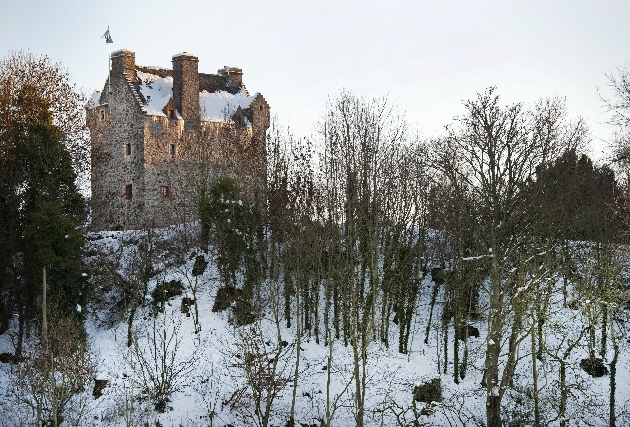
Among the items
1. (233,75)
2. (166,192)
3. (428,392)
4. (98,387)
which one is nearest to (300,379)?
(428,392)

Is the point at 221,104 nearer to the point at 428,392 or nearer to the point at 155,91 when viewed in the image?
the point at 155,91

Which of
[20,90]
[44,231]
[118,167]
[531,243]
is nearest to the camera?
[531,243]

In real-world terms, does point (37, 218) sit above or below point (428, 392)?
above

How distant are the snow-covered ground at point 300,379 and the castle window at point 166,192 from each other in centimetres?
1133

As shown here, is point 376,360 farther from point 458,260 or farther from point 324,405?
point 458,260

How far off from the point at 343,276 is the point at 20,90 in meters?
19.8

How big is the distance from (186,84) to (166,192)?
7591 mm

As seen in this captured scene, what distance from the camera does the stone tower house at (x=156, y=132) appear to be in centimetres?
4309

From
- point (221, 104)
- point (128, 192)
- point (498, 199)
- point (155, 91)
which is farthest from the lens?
point (221, 104)

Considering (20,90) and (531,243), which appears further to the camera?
(20,90)

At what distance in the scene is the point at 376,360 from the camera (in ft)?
99.6

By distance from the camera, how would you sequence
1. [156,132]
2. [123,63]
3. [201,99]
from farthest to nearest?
1. [201,99]
2. [123,63]
3. [156,132]

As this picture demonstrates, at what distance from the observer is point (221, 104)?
4775cm

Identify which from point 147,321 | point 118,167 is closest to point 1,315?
point 147,321
